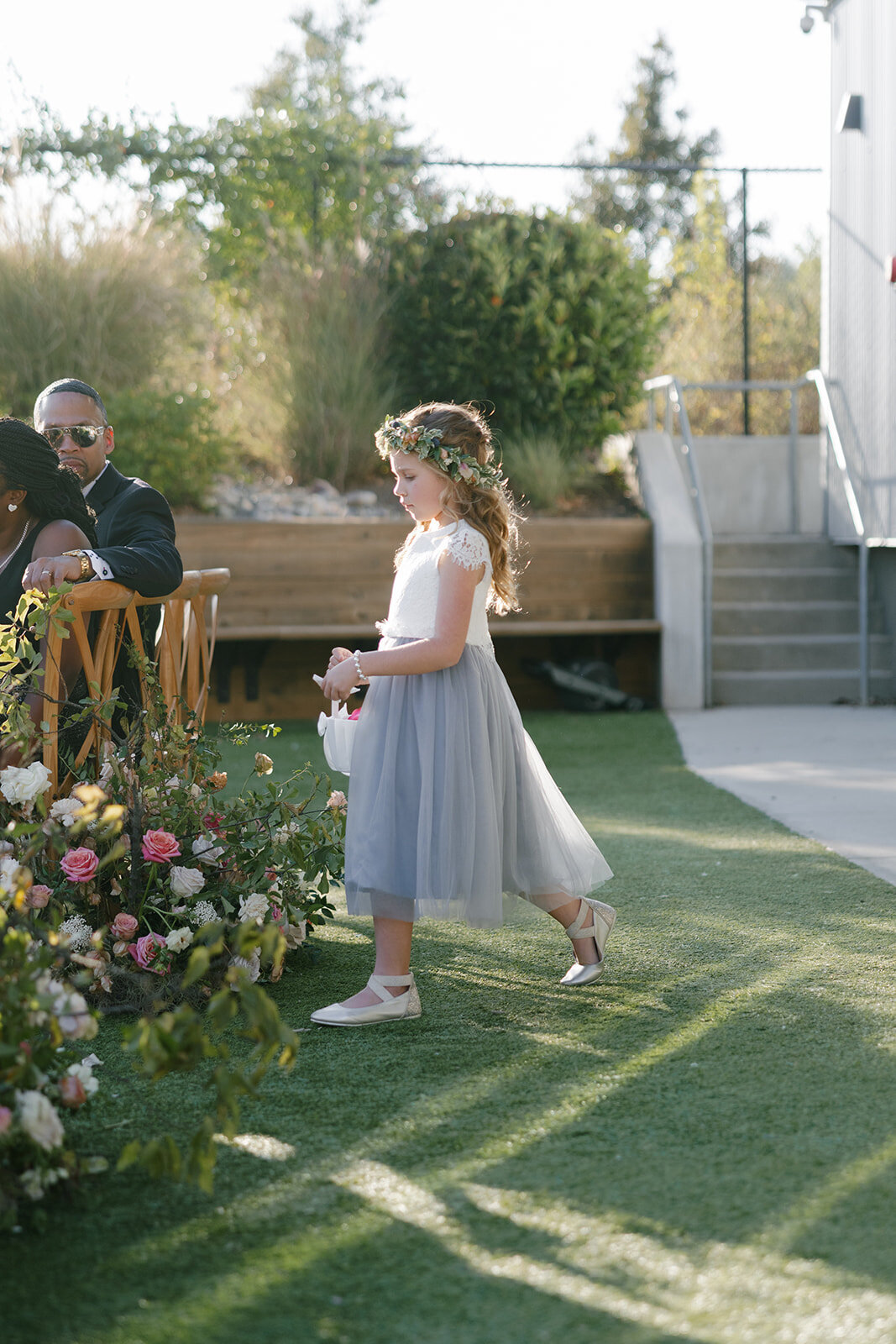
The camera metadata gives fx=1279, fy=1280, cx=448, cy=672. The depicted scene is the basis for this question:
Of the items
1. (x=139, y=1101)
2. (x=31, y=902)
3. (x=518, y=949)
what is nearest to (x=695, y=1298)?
(x=139, y=1101)

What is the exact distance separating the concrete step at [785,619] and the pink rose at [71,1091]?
268 inches

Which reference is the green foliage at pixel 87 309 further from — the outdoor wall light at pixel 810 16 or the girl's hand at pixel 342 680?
the girl's hand at pixel 342 680

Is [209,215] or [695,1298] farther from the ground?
[209,215]

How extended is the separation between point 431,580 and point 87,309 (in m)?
6.24

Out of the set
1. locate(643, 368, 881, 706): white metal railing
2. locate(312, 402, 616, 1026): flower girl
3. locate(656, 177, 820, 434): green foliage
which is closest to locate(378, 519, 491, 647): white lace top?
locate(312, 402, 616, 1026): flower girl

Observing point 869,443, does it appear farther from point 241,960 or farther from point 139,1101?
point 139,1101

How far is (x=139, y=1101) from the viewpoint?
6.61ft

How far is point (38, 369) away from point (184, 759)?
5768mm

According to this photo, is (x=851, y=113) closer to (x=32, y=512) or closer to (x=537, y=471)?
(x=537, y=471)

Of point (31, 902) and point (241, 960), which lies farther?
point (241, 960)

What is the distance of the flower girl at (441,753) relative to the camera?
2.44 m

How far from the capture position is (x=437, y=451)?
2.53 meters

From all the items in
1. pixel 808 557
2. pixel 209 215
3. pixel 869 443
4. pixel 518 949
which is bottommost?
pixel 518 949

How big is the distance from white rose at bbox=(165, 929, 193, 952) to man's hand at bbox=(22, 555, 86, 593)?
2.30 ft
